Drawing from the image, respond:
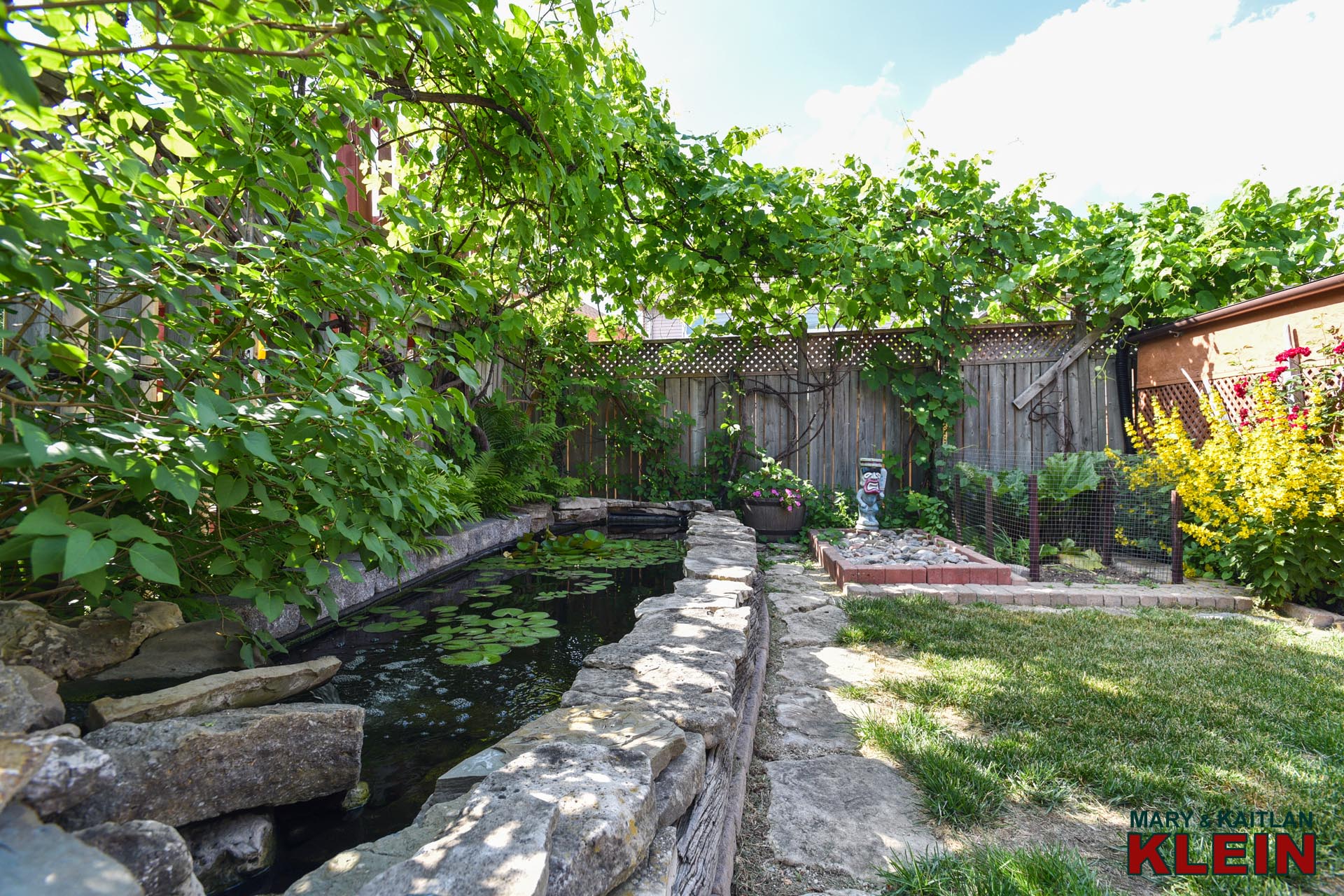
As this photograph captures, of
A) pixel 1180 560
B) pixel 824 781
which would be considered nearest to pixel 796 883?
pixel 824 781

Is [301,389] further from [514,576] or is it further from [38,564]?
[514,576]

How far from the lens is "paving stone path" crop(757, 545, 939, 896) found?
138cm

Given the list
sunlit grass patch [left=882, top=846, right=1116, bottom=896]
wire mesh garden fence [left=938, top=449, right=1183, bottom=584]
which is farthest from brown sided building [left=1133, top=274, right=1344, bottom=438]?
sunlit grass patch [left=882, top=846, right=1116, bottom=896]

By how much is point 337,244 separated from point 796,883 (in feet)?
5.96

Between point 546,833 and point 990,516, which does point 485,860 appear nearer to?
point 546,833

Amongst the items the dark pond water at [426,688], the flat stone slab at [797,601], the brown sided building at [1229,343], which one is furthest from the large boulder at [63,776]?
the brown sided building at [1229,343]

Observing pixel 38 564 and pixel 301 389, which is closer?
pixel 38 564

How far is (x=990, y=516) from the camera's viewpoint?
450cm

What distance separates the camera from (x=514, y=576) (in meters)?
3.66

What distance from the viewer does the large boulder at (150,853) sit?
0.80 metres

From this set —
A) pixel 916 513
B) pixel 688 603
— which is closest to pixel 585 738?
pixel 688 603

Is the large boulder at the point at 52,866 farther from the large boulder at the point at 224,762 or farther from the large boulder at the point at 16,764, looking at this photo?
the large boulder at the point at 224,762

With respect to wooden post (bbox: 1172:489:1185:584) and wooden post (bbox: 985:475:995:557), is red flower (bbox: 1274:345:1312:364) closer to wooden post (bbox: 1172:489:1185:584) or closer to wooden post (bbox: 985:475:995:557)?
wooden post (bbox: 1172:489:1185:584)

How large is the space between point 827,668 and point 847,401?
4.02 m
